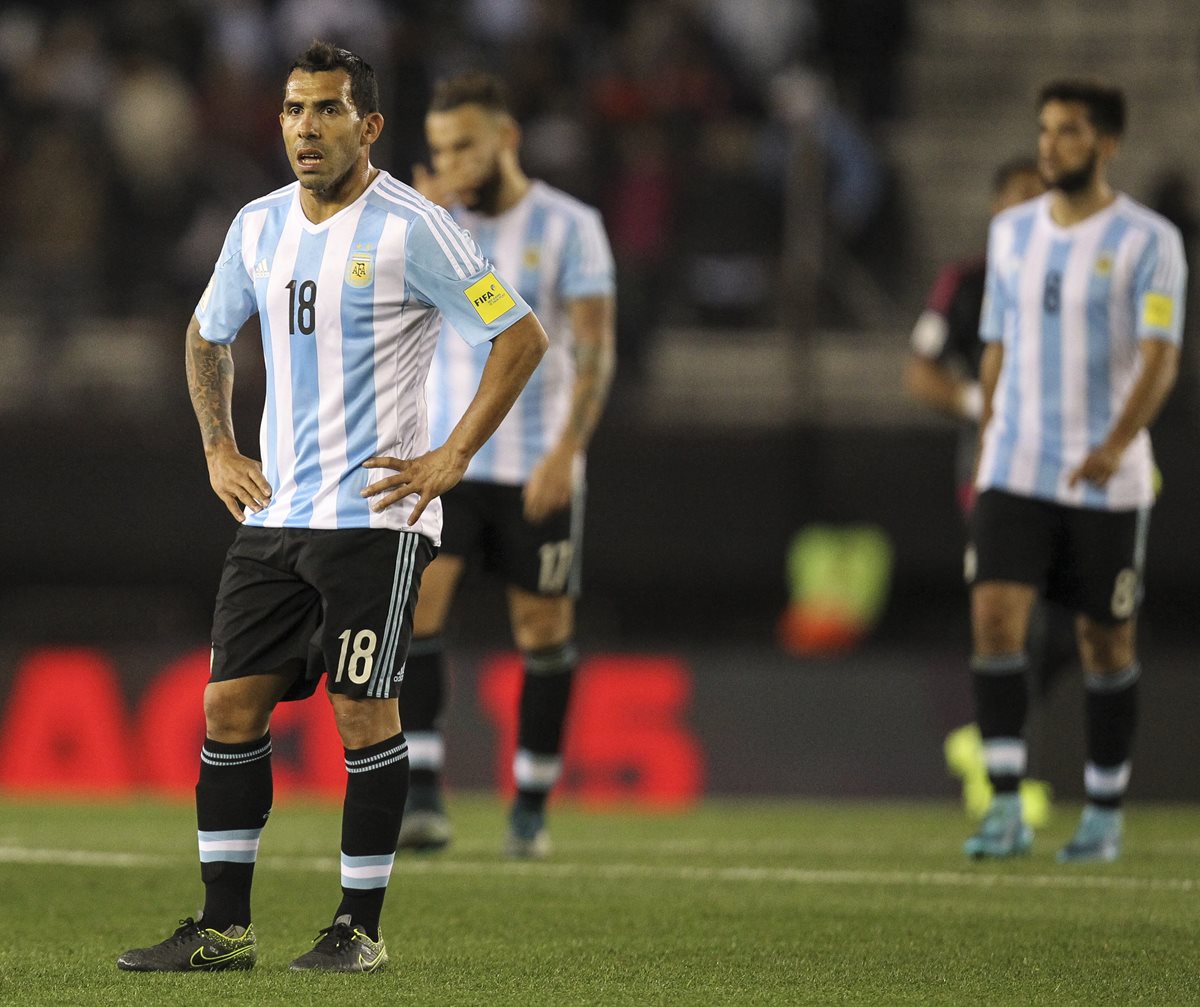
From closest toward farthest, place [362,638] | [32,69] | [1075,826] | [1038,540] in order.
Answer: [362,638], [1038,540], [1075,826], [32,69]

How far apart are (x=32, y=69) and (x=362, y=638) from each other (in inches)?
331

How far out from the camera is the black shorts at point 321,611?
430cm

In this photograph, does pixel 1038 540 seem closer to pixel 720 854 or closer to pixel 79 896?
pixel 720 854

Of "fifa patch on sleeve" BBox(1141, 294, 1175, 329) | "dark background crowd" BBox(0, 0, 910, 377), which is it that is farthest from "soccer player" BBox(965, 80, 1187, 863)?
"dark background crowd" BBox(0, 0, 910, 377)

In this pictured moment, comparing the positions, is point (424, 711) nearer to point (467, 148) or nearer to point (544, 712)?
point (544, 712)

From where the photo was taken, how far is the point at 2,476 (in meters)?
10.3

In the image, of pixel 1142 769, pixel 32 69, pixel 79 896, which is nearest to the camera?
pixel 79 896

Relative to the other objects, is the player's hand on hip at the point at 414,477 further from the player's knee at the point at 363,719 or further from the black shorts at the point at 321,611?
the player's knee at the point at 363,719

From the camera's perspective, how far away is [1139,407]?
20.5ft

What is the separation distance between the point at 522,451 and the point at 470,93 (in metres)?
1.06

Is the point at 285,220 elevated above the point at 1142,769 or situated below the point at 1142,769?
above

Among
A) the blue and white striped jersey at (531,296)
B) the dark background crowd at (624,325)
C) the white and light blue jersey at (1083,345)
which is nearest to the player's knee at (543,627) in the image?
the blue and white striped jersey at (531,296)

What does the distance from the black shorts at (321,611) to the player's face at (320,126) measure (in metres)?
0.70

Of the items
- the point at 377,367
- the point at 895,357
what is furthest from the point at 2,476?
the point at 377,367
